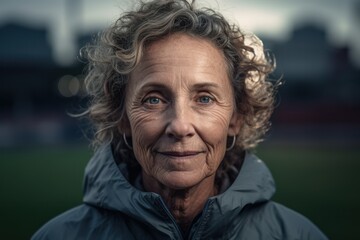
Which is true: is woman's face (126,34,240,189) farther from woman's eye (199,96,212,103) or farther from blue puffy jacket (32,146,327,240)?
blue puffy jacket (32,146,327,240)

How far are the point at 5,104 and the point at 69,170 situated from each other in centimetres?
2289

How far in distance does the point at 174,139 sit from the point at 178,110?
121 mm

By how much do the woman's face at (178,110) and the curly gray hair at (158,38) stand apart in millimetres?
61

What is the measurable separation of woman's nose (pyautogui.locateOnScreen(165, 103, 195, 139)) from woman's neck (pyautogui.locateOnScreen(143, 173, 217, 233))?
339 millimetres

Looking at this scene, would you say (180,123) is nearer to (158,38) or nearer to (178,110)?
(178,110)

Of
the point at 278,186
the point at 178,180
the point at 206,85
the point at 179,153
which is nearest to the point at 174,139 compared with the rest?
the point at 179,153

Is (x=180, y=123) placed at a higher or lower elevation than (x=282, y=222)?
higher

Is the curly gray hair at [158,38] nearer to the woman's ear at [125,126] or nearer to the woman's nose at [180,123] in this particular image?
the woman's ear at [125,126]

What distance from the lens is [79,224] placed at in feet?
7.69

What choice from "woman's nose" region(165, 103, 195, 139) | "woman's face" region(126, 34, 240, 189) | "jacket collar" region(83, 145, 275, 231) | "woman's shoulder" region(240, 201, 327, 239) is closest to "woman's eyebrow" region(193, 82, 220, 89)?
"woman's face" region(126, 34, 240, 189)

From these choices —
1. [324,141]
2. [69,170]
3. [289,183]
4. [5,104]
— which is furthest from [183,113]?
[5,104]

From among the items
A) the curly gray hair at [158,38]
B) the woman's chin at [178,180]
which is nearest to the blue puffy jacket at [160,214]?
the woman's chin at [178,180]

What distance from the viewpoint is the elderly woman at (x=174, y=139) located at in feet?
7.08

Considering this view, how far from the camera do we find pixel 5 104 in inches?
1447
